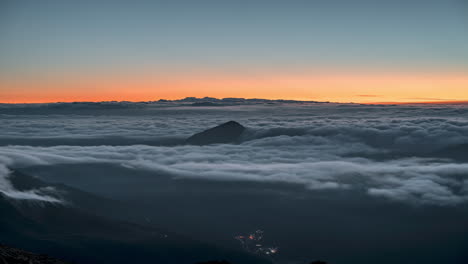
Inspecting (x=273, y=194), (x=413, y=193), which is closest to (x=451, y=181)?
(x=413, y=193)

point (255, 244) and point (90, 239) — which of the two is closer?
point (90, 239)

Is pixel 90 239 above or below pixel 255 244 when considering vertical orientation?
above

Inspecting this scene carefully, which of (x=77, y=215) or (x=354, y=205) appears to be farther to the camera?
(x=354, y=205)

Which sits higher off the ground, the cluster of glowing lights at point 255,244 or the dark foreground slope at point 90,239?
the dark foreground slope at point 90,239

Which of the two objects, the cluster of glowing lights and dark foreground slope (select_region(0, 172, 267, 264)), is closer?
dark foreground slope (select_region(0, 172, 267, 264))

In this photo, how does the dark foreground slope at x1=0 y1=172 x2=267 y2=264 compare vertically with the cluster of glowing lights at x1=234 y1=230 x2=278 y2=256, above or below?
above

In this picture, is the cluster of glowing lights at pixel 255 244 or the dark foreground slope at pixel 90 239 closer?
the dark foreground slope at pixel 90 239

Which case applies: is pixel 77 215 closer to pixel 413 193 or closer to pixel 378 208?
pixel 378 208

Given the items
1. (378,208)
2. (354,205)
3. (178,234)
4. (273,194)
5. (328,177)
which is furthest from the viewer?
(328,177)
